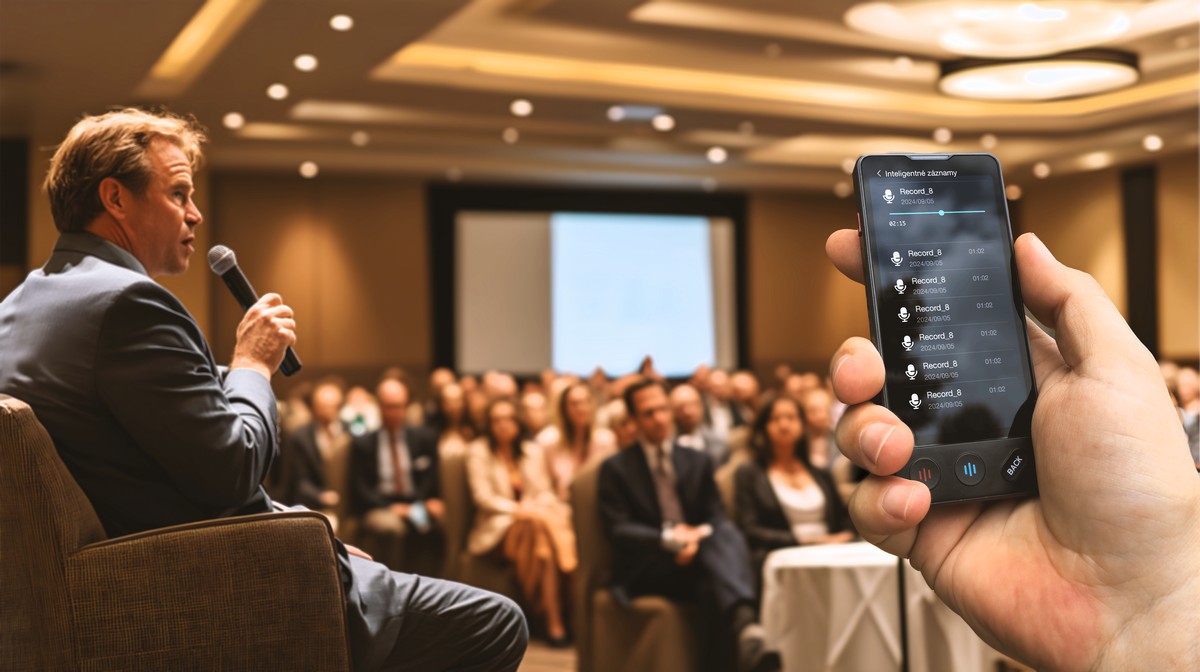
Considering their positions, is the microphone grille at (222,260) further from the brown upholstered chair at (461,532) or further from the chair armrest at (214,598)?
the brown upholstered chair at (461,532)

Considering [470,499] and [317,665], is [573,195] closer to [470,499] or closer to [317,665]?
[470,499]

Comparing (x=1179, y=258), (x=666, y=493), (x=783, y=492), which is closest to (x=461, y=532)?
(x=666, y=493)

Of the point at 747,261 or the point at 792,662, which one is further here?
the point at 747,261

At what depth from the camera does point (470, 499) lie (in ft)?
18.4

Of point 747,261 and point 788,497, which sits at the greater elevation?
point 747,261

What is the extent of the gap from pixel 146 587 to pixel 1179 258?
1316 centimetres

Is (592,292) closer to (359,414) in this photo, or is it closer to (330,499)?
(359,414)

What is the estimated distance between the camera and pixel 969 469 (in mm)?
1022

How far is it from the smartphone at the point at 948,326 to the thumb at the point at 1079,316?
0.12ft

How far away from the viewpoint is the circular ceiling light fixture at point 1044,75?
8.76m

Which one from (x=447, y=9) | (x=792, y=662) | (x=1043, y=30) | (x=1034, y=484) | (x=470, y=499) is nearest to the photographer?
(x=1034, y=484)

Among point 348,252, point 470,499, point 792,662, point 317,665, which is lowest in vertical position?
point 792,662

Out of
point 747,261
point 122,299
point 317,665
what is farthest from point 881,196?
point 747,261

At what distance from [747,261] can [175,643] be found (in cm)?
1321
